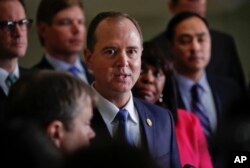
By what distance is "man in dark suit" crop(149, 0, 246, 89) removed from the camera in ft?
5.48

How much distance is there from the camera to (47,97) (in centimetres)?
79

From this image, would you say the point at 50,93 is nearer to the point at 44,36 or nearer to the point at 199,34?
the point at 44,36

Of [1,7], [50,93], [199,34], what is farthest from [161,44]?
[50,93]

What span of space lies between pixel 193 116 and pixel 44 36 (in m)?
0.40

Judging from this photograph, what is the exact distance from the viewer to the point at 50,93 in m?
0.80

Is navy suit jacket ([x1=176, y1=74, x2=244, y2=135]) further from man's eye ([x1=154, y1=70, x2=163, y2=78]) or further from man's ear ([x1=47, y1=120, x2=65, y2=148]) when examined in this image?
→ man's ear ([x1=47, y1=120, x2=65, y2=148])

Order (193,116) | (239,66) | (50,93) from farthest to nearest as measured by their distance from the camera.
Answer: (239,66)
(193,116)
(50,93)

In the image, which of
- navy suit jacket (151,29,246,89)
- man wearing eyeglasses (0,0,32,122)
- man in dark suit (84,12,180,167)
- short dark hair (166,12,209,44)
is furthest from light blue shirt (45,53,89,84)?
navy suit jacket (151,29,246,89)

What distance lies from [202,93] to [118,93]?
0.52 meters

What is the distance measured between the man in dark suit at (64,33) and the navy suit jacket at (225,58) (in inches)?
18.1

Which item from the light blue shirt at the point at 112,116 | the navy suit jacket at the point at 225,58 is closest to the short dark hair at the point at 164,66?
the light blue shirt at the point at 112,116

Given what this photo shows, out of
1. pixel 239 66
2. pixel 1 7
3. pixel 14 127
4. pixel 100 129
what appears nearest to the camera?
pixel 14 127

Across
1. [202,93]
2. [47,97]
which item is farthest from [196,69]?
[47,97]

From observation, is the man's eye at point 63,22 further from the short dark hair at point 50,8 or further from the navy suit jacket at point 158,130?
the navy suit jacket at point 158,130
